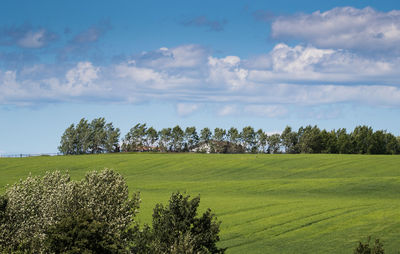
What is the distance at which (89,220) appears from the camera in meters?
33.1

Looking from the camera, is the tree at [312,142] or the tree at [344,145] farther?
the tree at [312,142]

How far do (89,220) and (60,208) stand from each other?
4.45 m

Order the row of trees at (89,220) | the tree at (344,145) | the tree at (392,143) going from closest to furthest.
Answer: the row of trees at (89,220) < the tree at (344,145) < the tree at (392,143)

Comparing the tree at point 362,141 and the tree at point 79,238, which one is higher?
the tree at point 362,141

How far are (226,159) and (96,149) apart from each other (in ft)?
296

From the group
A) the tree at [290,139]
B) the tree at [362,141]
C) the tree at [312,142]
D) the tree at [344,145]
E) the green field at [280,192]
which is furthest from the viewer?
the tree at [290,139]

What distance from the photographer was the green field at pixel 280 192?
4294 cm

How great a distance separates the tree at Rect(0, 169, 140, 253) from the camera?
36.2 m

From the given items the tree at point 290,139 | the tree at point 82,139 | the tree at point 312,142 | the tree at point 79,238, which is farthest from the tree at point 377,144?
the tree at point 79,238

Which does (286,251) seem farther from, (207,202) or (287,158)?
(287,158)

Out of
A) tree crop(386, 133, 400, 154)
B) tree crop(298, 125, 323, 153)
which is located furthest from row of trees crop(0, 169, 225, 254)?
tree crop(386, 133, 400, 154)

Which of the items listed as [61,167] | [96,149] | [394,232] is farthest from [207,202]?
[96,149]

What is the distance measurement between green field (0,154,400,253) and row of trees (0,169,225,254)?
8909 millimetres

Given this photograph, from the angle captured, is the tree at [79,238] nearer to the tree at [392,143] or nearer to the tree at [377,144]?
the tree at [377,144]
